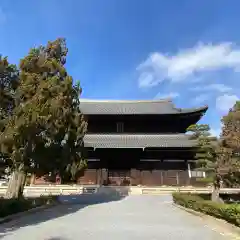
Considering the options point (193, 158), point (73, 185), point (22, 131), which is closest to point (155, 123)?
point (193, 158)

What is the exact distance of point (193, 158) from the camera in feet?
102

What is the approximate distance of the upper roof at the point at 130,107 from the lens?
35234 mm

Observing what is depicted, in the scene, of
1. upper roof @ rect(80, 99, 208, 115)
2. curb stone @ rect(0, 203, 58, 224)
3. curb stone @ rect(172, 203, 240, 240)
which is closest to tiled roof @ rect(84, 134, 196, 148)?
upper roof @ rect(80, 99, 208, 115)

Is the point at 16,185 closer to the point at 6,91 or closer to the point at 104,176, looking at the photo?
the point at 6,91

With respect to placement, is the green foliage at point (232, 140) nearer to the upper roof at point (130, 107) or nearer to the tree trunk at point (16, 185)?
the tree trunk at point (16, 185)

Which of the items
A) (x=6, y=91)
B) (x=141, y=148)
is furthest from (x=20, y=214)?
(x=141, y=148)

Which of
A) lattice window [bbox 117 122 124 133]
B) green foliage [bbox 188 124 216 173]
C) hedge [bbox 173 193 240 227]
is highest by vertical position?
lattice window [bbox 117 122 124 133]

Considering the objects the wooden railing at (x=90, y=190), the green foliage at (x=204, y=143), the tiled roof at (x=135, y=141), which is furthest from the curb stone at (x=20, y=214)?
the tiled roof at (x=135, y=141)

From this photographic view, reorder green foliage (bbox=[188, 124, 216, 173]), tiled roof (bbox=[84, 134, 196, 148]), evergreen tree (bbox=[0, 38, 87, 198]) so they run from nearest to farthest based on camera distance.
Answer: evergreen tree (bbox=[0, 38, 87, 198])
green foliage (bbox=[188, 124, 216, 173])
tiled roof (bbox=[84, 134, 196, 148])

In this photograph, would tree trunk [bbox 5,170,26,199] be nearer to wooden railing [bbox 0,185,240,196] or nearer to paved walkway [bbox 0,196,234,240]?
paved walkway [bbox 0,196,234,240]

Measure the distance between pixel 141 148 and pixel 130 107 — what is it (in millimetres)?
9577

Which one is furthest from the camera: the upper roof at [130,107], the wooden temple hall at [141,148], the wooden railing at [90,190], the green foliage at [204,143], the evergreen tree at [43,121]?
the upper roof at [130,107]

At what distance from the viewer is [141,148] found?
30.5 metres

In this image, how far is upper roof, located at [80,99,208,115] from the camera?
35.2 m
